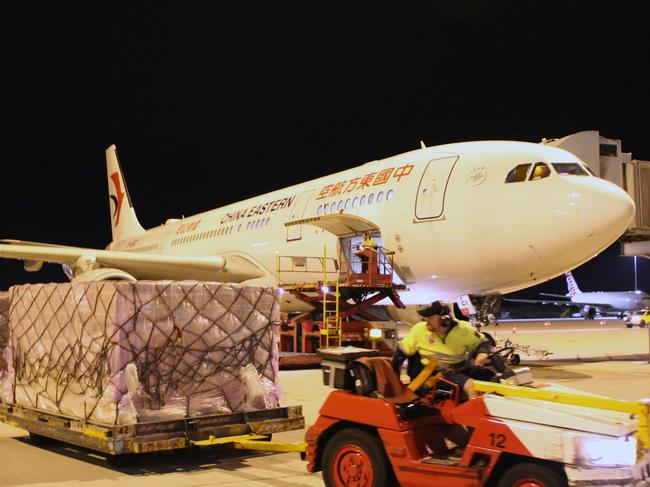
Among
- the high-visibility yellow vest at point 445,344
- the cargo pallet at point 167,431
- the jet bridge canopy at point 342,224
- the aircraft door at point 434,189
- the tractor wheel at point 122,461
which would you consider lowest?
the tractor wheel at point 122,461

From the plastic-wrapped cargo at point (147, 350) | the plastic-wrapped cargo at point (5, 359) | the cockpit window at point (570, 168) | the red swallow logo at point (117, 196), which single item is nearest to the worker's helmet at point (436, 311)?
the plastic-wrapped cargo at point (147, 350)

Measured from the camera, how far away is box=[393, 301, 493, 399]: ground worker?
15.7 ft

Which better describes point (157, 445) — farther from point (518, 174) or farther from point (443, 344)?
point (518, 174)

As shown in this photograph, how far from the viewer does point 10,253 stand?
16.8 m

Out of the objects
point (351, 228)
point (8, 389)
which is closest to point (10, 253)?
point (351, 228)

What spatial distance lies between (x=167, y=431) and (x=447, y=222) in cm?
697

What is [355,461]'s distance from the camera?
14.7 feet

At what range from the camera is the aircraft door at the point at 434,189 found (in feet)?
38.3

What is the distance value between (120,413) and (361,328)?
26.0 ft

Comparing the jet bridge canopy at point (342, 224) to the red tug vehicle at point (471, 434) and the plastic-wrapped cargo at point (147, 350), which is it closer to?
the plastic-wrapped cargo at point (147, 350)

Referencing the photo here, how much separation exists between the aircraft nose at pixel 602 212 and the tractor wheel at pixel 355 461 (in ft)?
22.4

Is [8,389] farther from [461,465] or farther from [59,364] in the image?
[461,465]

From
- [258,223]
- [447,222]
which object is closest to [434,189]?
[447,222]

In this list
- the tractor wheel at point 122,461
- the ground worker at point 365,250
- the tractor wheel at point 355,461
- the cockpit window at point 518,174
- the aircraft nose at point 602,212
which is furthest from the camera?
the ground worker at point 365,250
